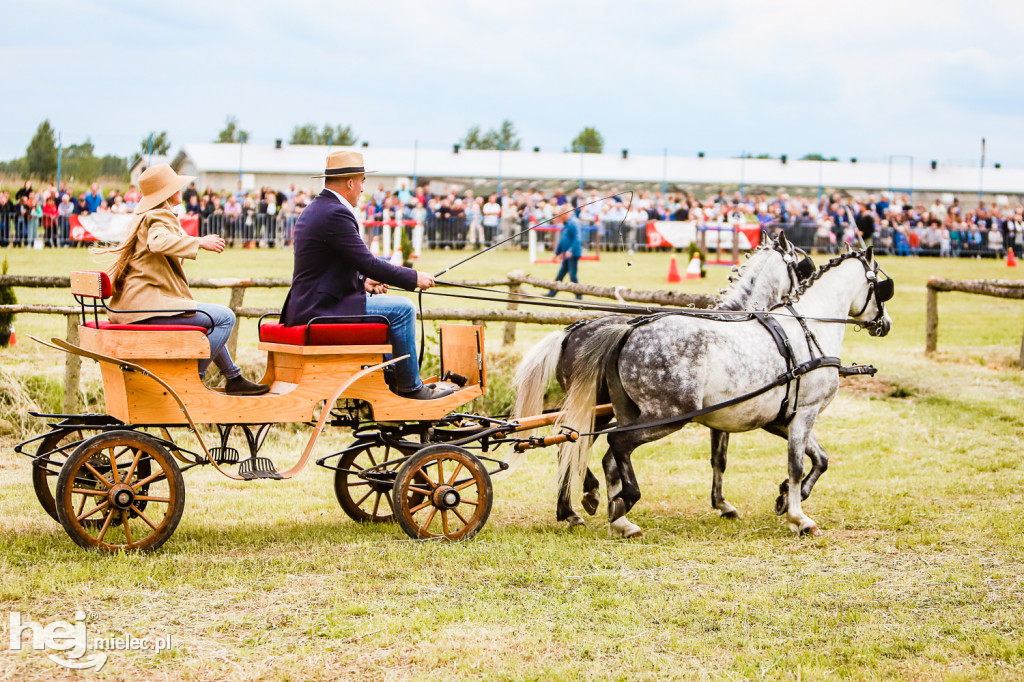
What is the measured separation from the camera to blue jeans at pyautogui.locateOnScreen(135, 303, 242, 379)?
5.95 m

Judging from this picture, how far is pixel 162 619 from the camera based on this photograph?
190 inches

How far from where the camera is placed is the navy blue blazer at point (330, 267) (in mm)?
6008

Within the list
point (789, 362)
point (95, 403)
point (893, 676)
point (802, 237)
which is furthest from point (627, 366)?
point (802, 237)

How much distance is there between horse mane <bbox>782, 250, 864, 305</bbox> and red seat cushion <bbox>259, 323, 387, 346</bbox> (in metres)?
3.04

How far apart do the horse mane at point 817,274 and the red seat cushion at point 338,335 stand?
3.04 meters

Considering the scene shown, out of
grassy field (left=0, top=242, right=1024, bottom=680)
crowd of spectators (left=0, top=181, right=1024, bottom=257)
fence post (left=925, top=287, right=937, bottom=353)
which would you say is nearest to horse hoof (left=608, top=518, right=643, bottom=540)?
grassy field (left=0, top=242, right=1024, bottom=680)

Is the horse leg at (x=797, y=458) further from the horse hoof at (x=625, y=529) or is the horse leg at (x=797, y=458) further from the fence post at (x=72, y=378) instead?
the fence post at (x=72, y=378)

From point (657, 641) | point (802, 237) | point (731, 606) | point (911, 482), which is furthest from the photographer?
point (802, 237)

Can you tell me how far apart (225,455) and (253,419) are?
48cm

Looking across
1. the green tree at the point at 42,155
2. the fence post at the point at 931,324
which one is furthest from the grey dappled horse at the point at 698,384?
the green tree at the point at 42,155

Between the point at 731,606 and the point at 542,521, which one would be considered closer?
the point at 731,606

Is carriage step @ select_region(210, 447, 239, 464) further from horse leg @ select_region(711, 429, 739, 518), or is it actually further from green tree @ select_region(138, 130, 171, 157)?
green tree @ select_region(138, 130, 171, 157)

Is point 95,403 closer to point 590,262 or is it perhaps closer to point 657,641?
point 657,641

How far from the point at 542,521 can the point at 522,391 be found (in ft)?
3.02
